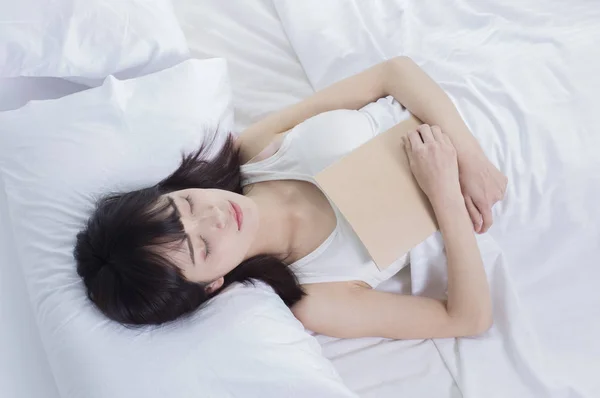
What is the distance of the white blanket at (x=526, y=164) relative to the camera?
0.87 m

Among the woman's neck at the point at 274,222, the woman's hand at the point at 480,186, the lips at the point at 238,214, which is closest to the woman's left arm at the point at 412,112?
the woman's hand at the point at 480,186

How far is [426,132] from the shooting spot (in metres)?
0.97

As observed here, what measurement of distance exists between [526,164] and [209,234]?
59 cm

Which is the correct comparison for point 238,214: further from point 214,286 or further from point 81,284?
point 81,284

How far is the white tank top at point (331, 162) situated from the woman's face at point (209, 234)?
14cm

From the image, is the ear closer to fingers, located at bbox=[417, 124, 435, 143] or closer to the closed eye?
the closed eye

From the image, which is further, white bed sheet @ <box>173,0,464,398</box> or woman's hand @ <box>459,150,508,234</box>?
white bed sheet @ <box>173,0,464,398</box>

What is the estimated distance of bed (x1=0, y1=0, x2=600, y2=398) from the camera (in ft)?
2.89

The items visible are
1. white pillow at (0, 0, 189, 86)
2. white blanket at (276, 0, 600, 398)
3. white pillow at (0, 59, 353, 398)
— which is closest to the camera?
white pillow at (0, 59, 353, 398)

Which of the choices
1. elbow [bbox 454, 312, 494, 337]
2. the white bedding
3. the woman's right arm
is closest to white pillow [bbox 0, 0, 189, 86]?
the white bedding

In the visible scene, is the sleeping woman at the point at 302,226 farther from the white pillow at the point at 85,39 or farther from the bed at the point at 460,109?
the white pillow at the point at 85,39

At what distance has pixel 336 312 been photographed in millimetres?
900

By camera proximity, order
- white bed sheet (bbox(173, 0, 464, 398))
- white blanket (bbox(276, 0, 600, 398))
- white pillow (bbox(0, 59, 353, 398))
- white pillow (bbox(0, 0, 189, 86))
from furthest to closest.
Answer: white bed sheet (bbox(173, 0, 464, 398)) < white pillow (bbox(0, 0, 189, 86)) < white blanket (bbox(276, 0, 600, 398)) < white pillow (bbox(0, 59, 353, 398))

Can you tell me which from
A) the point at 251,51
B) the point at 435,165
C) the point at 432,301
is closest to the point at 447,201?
the point at 435,165
